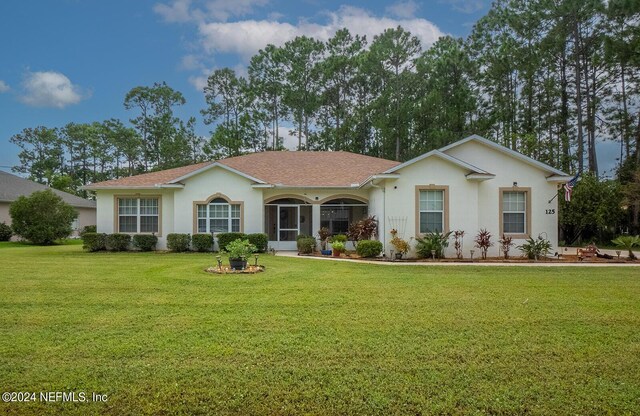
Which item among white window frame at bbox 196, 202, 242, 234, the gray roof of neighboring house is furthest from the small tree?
white window frame at bbox 196, 202, 242, 234

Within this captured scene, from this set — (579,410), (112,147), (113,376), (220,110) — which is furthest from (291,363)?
(112,147)

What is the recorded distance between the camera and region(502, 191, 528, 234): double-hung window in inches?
665

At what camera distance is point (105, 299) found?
805 centimetres

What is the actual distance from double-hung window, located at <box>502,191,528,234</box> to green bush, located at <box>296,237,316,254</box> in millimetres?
8352

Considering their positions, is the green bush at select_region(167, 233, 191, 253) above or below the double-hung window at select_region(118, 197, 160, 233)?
below

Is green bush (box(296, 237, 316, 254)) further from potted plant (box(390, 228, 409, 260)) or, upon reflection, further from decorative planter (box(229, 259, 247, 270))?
decorative planter (box(229, 259, 247, 270))

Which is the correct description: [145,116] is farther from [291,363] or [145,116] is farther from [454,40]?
[291,363]

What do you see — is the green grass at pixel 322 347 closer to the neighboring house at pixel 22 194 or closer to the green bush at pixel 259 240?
the green bush at pixel 259 240

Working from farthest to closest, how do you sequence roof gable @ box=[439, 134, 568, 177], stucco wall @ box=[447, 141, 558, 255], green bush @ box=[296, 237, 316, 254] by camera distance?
1. green bush @ box=[296, 237, 316, 254]
2. stucco wall @ box=[447, 141, 558, 255]
3. roof gable @ box=[439, 134, 568, 177]

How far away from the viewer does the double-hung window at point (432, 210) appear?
1622cm

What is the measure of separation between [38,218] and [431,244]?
23771mm

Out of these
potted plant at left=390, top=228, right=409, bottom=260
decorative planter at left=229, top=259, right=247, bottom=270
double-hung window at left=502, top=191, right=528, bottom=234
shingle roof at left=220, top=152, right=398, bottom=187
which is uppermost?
shingle roof at left=220, top=152, right=398, bottom=187

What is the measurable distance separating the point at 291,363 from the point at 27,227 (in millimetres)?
26709

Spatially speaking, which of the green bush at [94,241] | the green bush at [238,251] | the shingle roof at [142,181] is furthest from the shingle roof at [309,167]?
the green bush at [238,251]
